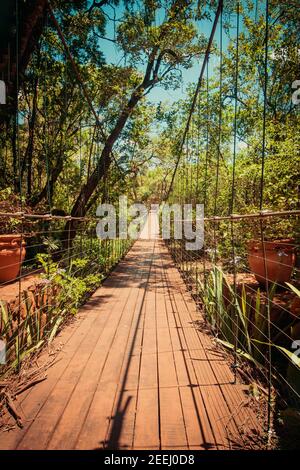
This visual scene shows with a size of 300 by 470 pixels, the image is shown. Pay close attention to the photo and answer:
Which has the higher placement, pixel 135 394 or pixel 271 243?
pixel 271 243

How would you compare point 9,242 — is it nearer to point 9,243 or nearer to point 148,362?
point 9,243

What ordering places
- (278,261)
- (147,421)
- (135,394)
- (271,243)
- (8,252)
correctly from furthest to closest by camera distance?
(271,243) < (278,261) < (8,252) < (135,394) < (147,421)

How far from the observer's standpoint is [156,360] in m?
1.92

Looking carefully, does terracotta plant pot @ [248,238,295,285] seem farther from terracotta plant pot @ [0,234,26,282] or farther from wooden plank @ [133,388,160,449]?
terracotta plant pot @ [0,234,26,282]

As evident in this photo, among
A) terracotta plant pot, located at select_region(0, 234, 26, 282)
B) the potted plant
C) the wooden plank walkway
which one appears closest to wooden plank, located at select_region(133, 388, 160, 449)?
the wooden plank walkway

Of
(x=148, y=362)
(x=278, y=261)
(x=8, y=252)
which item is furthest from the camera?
(x=278, y=261)

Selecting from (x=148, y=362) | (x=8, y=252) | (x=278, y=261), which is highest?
(x=8, y=252)

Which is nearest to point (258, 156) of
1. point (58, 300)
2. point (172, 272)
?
point (172, 272)

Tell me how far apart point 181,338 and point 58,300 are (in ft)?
3.62

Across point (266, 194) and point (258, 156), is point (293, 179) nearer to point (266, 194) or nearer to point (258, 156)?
→ point (266, 194)

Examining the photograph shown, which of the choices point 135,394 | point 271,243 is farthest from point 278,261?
point 135,394

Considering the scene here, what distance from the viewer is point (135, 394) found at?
153 centimetres

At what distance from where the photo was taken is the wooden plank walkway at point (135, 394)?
1.21 meters

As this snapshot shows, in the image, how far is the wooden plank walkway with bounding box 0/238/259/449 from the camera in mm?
1209
